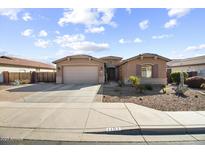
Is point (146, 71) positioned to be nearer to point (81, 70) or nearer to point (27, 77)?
point (81, 70)

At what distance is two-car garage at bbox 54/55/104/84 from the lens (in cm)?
2441

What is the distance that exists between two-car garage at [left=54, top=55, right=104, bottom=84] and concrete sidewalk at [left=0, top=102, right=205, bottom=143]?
15398mm

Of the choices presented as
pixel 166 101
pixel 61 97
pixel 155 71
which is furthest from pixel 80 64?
pixel 166 101

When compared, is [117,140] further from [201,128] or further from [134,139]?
[201,128]

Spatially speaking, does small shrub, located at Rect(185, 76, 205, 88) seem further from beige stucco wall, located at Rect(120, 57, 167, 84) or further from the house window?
the house window

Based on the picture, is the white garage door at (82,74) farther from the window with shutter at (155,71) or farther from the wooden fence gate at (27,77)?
the window with shutter at (155,71)

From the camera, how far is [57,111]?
356 inches

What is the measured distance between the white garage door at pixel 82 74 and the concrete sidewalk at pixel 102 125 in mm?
15389

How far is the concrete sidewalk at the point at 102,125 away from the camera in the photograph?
19.5 ft

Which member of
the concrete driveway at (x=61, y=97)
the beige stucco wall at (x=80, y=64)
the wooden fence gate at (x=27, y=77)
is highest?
the beige stucco wall at (x=80, y=64)

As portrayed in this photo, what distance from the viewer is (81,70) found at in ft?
80.4

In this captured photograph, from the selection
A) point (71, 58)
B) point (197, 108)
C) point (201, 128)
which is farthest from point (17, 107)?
point (71, 58)

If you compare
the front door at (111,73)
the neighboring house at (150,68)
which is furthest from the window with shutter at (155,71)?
the front door at (111,73)

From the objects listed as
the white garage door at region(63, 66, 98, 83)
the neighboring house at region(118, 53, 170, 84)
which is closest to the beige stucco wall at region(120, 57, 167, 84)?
the neighboring house at region(118, 53, 170, 84)
